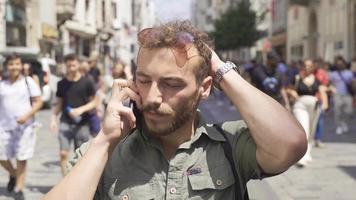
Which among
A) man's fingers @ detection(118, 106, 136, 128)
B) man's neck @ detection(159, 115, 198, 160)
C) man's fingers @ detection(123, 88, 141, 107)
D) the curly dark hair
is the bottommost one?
man's neck @ detection(159, 115, 198, 160)

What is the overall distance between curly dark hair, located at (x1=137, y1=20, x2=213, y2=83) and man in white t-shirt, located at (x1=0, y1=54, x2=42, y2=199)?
5.40 m

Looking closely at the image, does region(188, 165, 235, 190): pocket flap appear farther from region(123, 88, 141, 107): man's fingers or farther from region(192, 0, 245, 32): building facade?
region(192, 0, 245, 32): building facade

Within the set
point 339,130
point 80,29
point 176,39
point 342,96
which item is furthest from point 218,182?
point 80,29

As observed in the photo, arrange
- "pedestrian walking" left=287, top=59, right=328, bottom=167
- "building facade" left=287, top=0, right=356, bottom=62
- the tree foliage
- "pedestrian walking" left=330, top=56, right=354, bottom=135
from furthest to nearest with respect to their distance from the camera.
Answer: the tree foliage, "building facade" left=287, top=0, right=356, bottom=62, "pedestrian walking" left=330, top=56, right=354, bottom=135, "pedestrian walking" left=287, top=59, right=328, bottom=167

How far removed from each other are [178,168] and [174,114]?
205mm

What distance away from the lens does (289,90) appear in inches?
426

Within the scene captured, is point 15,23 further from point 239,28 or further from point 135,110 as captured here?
point 135,110

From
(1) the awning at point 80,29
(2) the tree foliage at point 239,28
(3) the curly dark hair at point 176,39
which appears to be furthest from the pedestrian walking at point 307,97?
(2) the tree foliage at point 239,28

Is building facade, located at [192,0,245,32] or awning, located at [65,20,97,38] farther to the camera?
building facade, located at [192,0,245,32]

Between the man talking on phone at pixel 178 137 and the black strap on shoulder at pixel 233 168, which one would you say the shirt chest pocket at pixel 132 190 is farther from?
the black strap on shoulder at pixel 233 168

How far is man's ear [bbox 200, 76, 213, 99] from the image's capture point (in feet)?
7.61

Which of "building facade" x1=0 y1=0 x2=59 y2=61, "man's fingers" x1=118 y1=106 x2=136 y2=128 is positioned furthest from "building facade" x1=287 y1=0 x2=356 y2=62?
"man's fingers" x1=118 y1=106 x2=136 y2=128

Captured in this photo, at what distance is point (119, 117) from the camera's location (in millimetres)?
2225

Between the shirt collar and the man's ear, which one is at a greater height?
the man's ear
